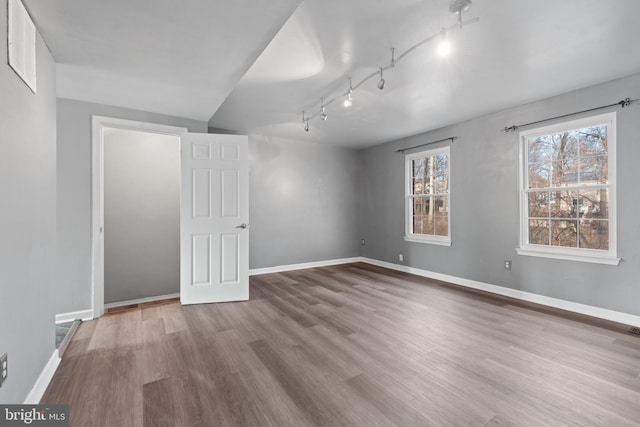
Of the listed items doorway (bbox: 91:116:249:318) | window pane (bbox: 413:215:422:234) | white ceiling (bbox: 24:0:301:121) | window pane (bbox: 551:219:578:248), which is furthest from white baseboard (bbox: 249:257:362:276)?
window pane (bbox: 551:219:578:248)

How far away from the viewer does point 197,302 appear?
3.59m

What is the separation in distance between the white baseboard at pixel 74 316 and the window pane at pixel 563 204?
5636mm

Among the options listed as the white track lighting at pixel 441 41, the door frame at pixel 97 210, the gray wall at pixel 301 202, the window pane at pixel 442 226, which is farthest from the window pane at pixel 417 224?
the door frame at pixel 97 210

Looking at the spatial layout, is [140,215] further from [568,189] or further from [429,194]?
[568,189]

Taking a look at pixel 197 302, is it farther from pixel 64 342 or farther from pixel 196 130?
pixel 196 130

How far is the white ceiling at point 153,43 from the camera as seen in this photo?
175 cm

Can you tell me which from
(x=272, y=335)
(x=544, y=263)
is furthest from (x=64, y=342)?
(x=544, y=263)

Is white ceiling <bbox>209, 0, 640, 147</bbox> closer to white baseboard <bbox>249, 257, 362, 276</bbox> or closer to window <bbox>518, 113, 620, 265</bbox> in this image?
window <bbox>518, 113, 620, 265</bbox>

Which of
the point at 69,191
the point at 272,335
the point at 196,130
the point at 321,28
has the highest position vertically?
the point at 321,28

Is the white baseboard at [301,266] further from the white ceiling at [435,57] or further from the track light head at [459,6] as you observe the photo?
the track light head at [459,6]

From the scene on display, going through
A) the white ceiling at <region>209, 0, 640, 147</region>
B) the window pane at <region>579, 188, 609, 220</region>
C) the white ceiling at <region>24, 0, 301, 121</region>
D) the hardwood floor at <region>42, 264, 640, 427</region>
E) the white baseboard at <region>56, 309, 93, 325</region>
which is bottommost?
the hardwood floor at <region>42, 264, 640, 427</region>

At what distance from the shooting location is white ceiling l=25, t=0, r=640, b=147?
1.86m

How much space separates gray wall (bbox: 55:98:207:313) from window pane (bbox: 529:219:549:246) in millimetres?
5432

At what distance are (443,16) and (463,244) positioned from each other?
11.1 feet
